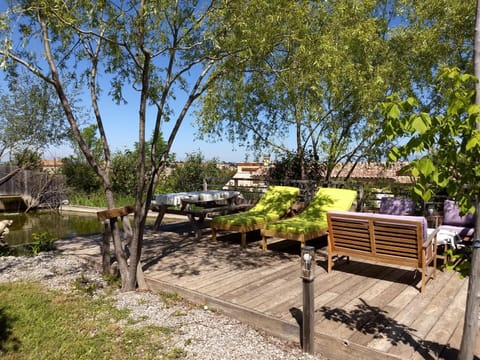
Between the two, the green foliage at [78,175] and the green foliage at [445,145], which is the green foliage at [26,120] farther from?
the green foliage at [445,145]

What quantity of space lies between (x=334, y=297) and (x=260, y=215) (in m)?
2.95

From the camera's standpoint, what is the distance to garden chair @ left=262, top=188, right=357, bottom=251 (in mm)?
5270

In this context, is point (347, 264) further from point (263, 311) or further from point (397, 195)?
point (397, 195)

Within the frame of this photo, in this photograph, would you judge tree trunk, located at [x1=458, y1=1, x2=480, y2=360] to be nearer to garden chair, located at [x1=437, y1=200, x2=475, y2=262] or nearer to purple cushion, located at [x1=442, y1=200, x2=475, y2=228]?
garden chair, located at [x1=437, y1=200, x2=475, y2=262]

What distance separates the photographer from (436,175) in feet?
6.16

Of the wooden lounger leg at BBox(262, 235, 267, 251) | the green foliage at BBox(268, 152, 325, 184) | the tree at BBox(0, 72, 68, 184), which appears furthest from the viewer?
the green foliage at BBox(268, 152, 325, 184)

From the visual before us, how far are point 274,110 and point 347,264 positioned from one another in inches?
230

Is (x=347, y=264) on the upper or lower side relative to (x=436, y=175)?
lower

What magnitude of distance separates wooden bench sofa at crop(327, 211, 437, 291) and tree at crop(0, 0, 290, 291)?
90.3 inches

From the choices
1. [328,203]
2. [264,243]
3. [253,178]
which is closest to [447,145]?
[264,243]

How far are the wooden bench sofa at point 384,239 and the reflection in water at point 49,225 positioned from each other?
264 inches

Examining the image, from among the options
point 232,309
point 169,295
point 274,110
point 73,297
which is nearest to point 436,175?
point 232,309

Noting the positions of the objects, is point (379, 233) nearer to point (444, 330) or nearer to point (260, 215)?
point (444, 330)

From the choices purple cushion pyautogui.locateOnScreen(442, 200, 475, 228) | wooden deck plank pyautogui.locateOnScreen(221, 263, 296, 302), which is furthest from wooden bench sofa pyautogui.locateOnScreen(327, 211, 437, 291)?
purple cushion pyautogui.locateOnScreen(442, 200, 475, 228)
